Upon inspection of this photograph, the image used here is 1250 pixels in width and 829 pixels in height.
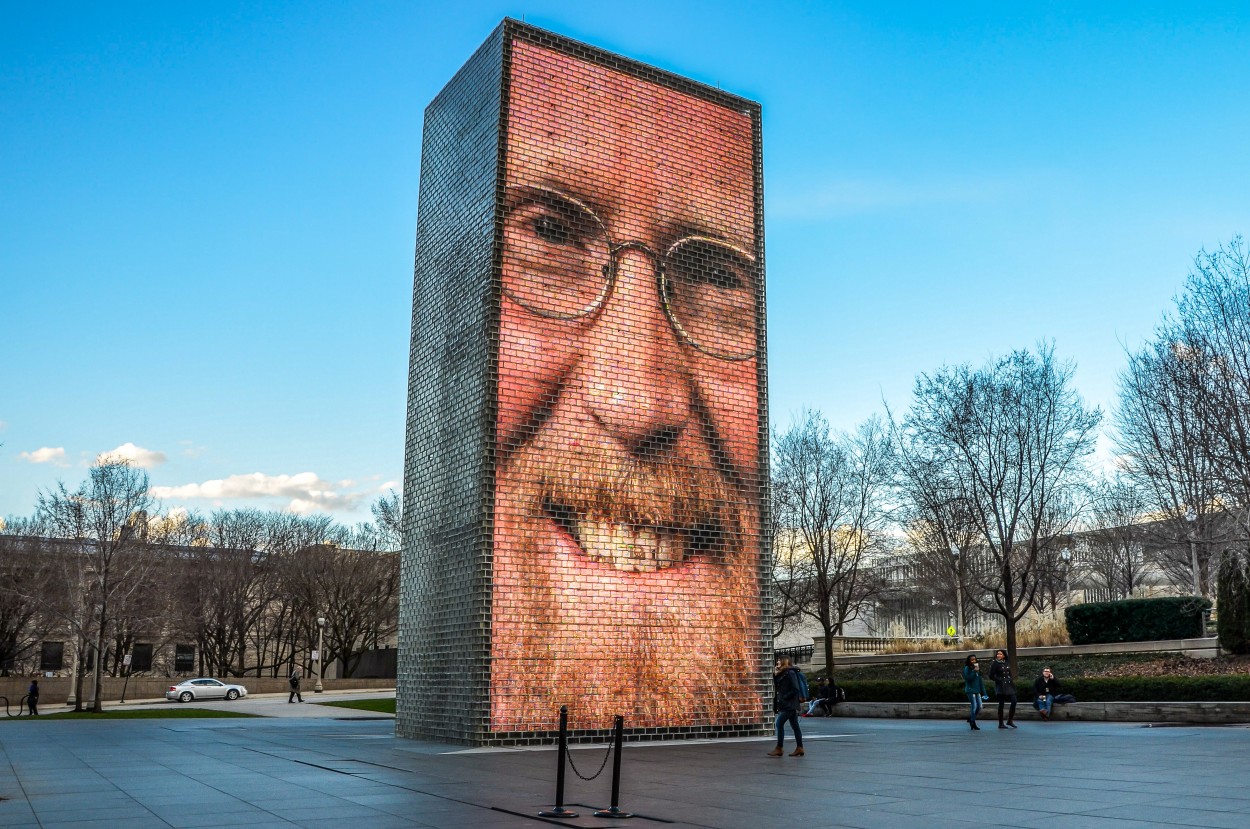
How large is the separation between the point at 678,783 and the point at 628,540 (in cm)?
683

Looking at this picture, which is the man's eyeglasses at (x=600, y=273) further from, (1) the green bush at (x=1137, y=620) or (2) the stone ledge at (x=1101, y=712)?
Result: (1) the green bush at (x=1137, y=620)

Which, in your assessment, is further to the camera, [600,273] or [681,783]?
[600,273]

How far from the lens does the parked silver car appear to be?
49531 mm

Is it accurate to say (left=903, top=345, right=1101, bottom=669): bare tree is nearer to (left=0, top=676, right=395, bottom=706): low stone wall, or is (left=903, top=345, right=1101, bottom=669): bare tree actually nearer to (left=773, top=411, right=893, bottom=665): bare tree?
(left=773, top=411, right=893, bottom=665): bare tree

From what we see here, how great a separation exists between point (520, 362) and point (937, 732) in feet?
38.1

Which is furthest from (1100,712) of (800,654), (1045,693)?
(800,654)

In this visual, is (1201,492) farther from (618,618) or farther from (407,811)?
(407,811)

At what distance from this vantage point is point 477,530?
57.1 ft

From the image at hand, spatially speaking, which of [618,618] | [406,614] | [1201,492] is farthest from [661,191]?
[1201,492]

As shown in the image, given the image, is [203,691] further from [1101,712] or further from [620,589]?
[1101,712]

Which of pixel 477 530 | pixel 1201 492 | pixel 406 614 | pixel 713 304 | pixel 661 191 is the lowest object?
pixel 406 614

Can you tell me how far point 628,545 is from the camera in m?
18.3

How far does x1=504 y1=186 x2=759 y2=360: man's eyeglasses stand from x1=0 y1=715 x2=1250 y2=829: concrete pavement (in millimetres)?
7748

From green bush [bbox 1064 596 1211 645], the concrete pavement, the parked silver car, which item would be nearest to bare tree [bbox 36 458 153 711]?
the parked silver car
